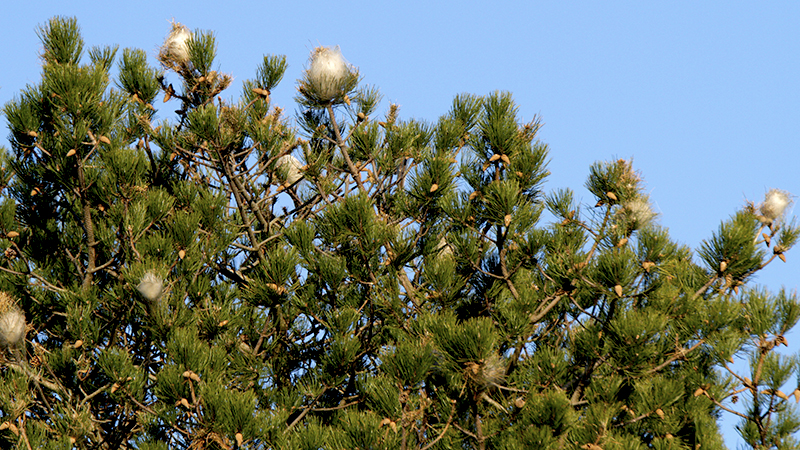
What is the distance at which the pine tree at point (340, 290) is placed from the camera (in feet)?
15.6

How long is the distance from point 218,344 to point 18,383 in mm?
1044

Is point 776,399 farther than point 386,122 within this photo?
No

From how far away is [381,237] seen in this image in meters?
5.12

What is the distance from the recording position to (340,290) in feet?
18.0

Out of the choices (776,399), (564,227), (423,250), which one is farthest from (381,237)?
(776,399)

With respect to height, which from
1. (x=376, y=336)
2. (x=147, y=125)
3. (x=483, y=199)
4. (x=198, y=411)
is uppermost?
(x=147, y=125)

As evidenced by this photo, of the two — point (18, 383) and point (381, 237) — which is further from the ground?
point (381, 237)

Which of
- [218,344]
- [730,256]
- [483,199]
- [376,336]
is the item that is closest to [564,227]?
[483,199]

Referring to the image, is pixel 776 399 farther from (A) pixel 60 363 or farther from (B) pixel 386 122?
(A) pixel 60 363

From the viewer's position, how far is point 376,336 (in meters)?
5.68

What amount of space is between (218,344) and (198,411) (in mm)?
660

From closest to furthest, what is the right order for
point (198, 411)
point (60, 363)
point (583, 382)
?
1. point (198, 411)
2. point (583, 382)
3. point (60, 363)

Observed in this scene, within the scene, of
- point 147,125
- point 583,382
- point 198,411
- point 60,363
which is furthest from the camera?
point 147,125

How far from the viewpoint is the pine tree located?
474 centimetres
